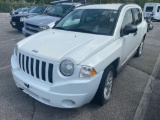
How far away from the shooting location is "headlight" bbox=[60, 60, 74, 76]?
2650mm

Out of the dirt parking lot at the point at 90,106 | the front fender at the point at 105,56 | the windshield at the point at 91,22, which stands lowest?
the dirt parking lot at the point at 90,106

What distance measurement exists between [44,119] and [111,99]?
1400mm

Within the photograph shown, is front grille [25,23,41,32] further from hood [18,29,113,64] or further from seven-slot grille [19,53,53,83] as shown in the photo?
seven-slot grille [19,53,53,83]

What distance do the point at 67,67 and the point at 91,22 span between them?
1661 mm

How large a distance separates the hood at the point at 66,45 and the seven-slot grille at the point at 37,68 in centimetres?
10

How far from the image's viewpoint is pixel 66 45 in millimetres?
3092

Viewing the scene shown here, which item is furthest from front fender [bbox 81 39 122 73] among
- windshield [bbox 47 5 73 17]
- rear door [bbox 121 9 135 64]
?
windshield [bbox 47 5 73 17]

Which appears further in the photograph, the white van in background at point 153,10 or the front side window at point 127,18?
the white van in background at point 153,10

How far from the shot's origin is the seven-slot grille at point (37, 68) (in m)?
2.73

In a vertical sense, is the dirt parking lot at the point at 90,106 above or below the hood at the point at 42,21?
below

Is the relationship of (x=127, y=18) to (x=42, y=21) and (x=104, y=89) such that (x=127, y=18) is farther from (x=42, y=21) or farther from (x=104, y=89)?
(x=42, y=21)

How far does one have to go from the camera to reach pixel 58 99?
270 centimetres

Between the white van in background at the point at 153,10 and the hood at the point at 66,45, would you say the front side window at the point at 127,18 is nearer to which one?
the hood at the point at 66,45

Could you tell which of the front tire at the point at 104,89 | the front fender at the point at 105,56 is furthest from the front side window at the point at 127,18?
the front tire at the point at 104,89
